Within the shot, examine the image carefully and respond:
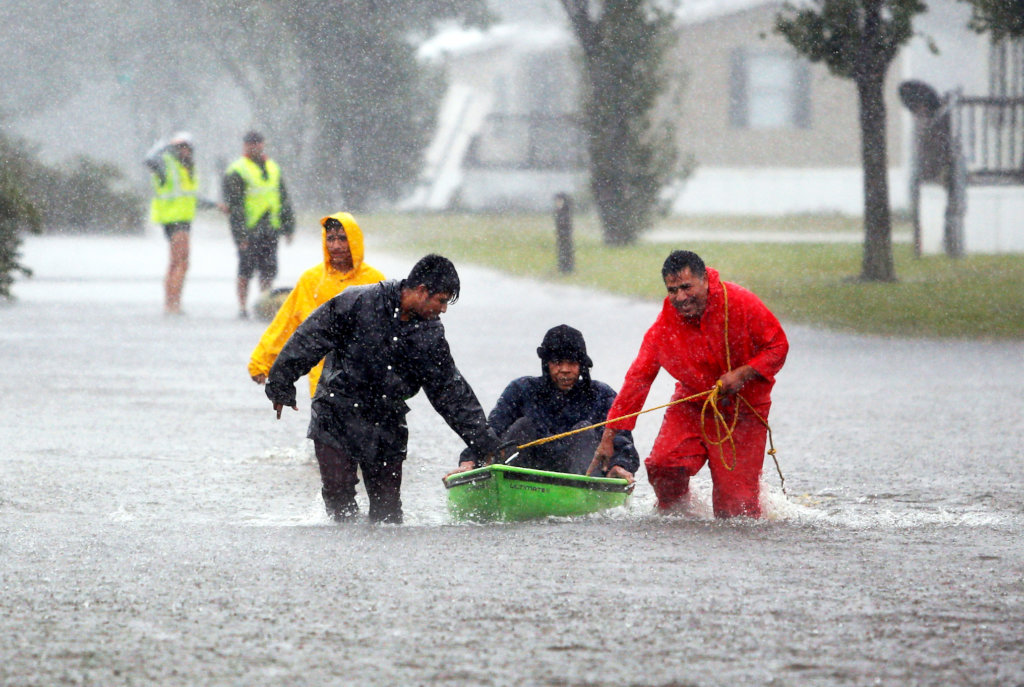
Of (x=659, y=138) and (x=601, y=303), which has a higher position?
(x=659, y=138)

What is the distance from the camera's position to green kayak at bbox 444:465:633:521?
7.00m

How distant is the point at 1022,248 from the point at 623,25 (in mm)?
8076

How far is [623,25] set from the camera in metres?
28.9

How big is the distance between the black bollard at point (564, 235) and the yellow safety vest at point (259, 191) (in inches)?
302

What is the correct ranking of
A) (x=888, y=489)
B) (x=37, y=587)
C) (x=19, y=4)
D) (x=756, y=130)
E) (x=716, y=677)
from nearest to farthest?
(x=716, y=677)
(x=37, y=587)
(x=888, y=489)
(x=756, y=130)
(x=19, y=4)

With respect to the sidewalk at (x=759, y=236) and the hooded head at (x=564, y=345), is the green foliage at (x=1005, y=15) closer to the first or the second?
the hooded head at (x=564, y=345)

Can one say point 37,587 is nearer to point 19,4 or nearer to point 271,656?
Answer: point 271,656

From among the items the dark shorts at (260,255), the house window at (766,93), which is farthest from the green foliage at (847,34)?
the house window at (766,93)

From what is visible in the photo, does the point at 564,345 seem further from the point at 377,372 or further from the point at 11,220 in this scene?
the point at 11,220

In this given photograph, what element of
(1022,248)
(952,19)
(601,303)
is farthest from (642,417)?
(952,19)

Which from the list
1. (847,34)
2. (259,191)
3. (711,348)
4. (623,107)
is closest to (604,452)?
A: (711,348)

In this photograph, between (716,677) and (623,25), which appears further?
(623,25)

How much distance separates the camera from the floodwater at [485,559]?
4.76m

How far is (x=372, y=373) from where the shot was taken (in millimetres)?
7023
